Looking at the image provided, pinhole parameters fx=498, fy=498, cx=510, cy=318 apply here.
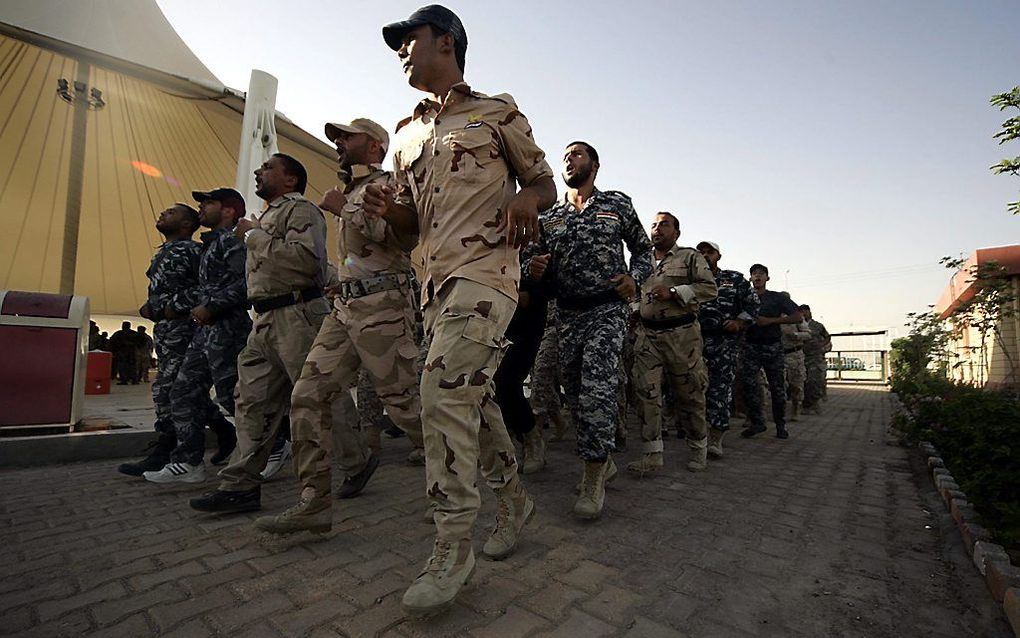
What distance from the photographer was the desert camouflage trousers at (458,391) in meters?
1.65

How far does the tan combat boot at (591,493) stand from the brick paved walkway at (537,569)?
0.08m

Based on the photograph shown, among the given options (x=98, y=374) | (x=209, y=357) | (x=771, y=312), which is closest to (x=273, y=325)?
(x=209, y=357)

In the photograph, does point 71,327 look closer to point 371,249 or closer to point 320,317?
point 320,317

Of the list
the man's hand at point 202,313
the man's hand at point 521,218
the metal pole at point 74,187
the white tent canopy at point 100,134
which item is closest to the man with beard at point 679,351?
the man's hand at point 521,218

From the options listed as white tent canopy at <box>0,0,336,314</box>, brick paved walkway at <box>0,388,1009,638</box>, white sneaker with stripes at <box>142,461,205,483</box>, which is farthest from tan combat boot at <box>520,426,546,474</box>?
white tent canopy at <box>0,0,336,314</box>

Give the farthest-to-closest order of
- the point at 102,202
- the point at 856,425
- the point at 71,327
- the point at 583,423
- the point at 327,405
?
the point at 102,202, the point at 856,425, the point at 71,327, the point at 583,423, the point at 327,405

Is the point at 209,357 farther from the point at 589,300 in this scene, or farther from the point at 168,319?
the point at 589,300

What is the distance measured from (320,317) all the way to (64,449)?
3.07 meters

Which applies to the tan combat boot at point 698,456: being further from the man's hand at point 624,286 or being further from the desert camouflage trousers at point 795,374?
the desert camouflage trousers at point 795,374

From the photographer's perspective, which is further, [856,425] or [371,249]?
[856,425]

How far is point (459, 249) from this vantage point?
1.83m

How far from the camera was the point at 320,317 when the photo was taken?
291cm

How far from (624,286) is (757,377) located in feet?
13.5

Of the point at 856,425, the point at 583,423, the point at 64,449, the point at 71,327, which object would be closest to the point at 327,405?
the point at 583,423
